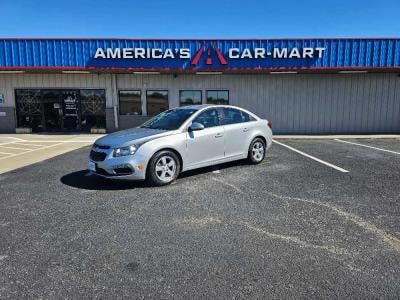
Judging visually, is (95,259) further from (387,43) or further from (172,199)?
(387,43)

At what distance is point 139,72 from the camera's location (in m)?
15.1

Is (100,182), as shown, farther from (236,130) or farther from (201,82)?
(201,82)

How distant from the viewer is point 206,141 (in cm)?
647

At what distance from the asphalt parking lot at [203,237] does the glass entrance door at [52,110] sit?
10.6m

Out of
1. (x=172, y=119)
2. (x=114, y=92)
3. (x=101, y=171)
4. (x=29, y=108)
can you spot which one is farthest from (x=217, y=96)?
(x=101, y=171)

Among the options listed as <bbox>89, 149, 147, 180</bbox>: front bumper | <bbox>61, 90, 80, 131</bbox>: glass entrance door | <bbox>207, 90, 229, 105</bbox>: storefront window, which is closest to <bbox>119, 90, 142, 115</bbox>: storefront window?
<bbox>61, 90, 80, 131</bbox>: glass entrance door

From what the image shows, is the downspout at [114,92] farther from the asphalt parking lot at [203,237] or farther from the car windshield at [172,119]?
the asphalt parking lot at [203,237]

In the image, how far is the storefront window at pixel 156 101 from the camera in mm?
15969

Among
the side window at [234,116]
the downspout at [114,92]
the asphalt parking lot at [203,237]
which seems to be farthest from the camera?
the downspout at [114,92]

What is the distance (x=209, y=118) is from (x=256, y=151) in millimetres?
1714

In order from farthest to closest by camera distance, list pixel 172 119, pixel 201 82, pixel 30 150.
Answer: pixel 201 82, pixel 30 150, pixel 172 119

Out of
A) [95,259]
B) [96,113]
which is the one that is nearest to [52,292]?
[95,259]

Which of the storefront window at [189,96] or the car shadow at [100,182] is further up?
the storefront window at [189,96]

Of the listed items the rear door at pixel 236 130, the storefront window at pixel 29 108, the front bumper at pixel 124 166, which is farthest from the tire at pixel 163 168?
the storefront window at pixel 29 108
